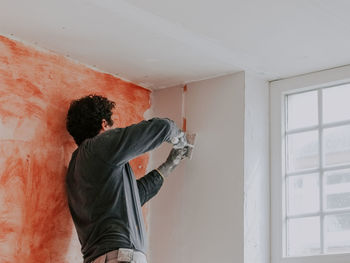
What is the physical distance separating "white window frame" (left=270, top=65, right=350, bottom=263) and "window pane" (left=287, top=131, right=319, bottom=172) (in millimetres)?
46

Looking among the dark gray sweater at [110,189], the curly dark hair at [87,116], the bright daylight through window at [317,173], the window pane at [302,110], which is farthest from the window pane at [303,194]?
the curly dark hair at [87,116]

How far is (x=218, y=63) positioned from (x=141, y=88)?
22.4 inches

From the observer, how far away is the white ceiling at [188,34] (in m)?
2.90

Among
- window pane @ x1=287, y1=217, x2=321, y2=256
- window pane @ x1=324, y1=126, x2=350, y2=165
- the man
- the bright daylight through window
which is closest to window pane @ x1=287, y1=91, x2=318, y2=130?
the bright daylight through window

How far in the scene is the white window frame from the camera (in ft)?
11.5

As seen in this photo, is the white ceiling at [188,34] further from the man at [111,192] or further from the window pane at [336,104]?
the man at [111,192]

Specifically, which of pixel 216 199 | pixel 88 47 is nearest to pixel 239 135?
pixel 216 199

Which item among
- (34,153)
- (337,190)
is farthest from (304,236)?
(34,153)

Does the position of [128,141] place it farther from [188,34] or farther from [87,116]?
[188,34]

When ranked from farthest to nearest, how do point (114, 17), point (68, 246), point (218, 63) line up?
point (218, 63) → point (68, 246) → point (114, 17)

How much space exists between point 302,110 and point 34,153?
1499 millimetres

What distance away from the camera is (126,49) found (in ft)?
11.0

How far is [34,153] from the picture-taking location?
3160mm

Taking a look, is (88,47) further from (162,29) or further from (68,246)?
(68,246)
